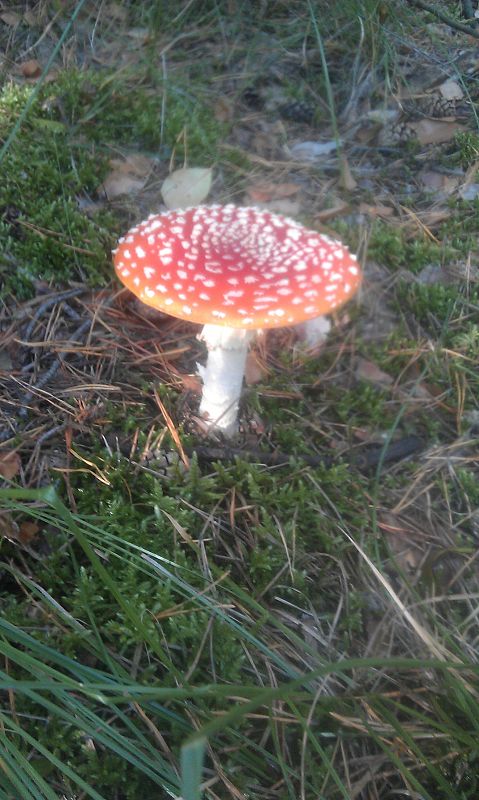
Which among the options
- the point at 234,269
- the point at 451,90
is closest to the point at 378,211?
the point at 451,90

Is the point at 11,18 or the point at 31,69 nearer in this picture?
the point at 31,69

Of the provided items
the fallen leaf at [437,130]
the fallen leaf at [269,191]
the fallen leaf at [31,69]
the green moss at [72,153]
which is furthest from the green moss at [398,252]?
the fallen leaf at [31,69]

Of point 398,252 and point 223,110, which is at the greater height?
point 223,110

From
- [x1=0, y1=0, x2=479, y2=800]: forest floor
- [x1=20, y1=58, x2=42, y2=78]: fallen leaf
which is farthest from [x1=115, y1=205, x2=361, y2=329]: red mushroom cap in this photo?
[x1=20, y1=58, x2=42, y2=78]: fallen leaf

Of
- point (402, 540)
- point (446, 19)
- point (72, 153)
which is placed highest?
point (446, 19)

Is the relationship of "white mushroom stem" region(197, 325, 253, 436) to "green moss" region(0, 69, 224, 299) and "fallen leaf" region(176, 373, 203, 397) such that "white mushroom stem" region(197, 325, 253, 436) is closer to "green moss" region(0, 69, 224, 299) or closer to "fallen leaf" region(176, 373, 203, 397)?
"fallen leaf" region(176, 373, 203, 397)

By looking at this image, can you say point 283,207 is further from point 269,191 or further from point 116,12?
point 116,12
